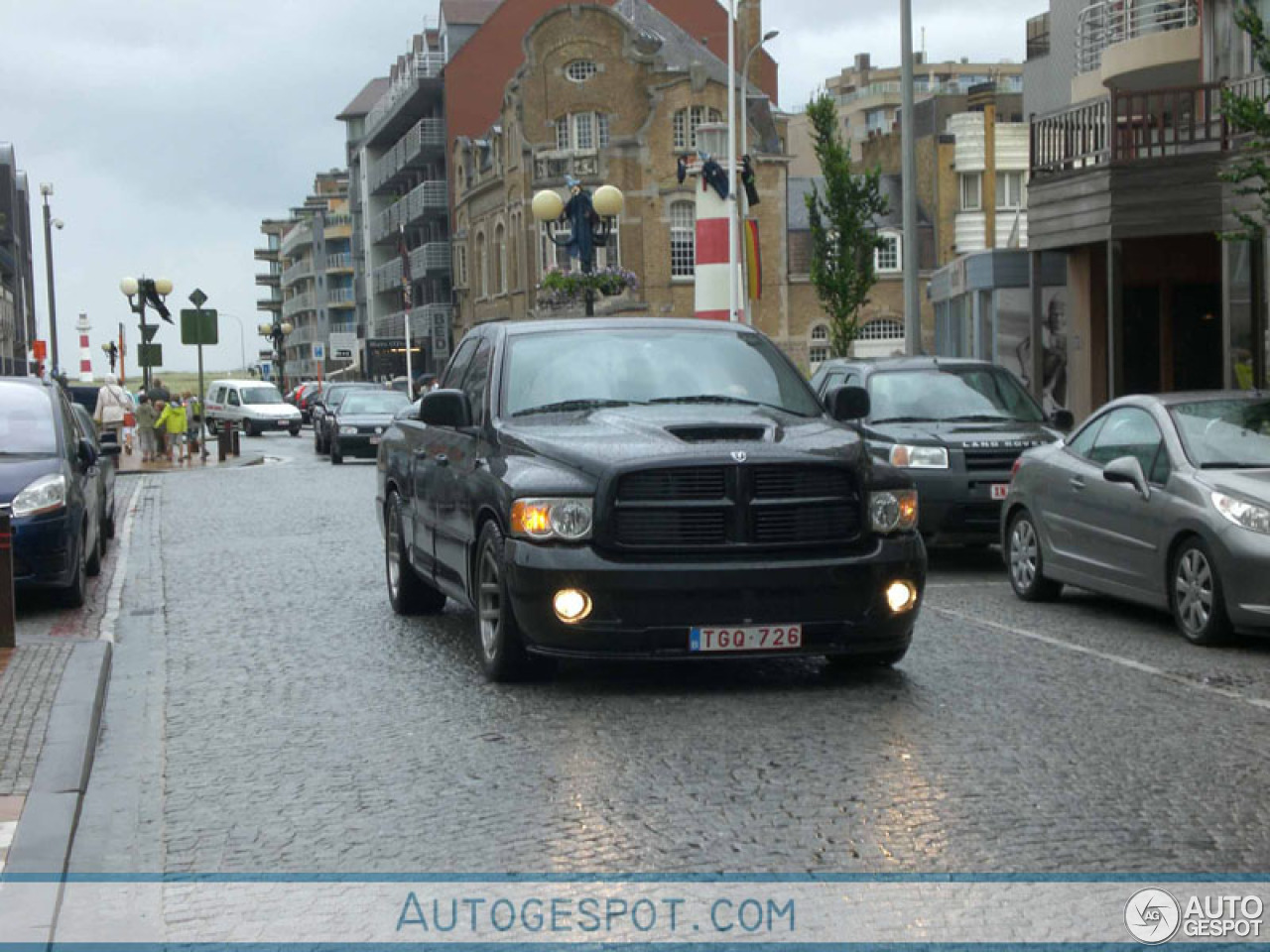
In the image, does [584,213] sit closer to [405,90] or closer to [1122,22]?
[1122,22]

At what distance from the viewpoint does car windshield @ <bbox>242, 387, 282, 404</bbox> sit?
6141cm

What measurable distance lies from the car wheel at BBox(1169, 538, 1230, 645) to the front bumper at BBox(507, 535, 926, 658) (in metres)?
2.65

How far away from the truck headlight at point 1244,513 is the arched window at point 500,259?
6624 cm

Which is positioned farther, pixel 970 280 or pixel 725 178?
pixel 725 178

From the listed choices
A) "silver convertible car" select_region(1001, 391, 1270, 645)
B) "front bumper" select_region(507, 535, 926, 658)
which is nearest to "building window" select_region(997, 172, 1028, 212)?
"silver convertible car" select_region(1001, 391, 1270, 645)

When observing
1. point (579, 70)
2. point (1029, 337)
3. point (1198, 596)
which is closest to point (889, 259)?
point (579, 70)

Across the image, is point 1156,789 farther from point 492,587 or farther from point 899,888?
point 492,587

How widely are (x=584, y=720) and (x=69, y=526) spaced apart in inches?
233

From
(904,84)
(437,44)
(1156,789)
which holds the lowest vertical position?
(1156,789)

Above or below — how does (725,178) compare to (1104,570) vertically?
above

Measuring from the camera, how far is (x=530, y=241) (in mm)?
72688

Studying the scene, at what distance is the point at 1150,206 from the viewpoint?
24.2 m

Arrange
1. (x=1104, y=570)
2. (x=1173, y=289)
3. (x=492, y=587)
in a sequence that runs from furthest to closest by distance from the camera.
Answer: (x=1173, y=289)
(x=1104, y=570)
(x=492, y=587)

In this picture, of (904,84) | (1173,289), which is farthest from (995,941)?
(1173,289)
